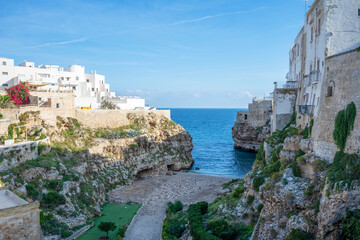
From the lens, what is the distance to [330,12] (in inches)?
821

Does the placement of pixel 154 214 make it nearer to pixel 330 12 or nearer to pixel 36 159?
pixel 36 159

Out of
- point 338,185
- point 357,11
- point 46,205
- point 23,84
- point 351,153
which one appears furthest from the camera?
point 23,84

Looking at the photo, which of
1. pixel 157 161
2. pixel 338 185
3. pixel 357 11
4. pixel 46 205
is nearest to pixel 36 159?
pixel 46 205

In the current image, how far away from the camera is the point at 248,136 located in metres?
61.6

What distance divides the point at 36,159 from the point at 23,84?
654 inches

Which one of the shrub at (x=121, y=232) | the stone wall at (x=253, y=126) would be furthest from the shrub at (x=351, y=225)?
the stone wall at (x=253, y=126)

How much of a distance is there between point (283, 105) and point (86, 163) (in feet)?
76.6

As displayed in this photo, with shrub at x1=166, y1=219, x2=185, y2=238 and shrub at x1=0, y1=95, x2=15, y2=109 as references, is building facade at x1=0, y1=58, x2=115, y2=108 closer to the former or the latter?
shrub at x1=0, y1=95, x2=15, y2=109

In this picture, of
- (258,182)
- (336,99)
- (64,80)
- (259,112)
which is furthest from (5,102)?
(259,112)

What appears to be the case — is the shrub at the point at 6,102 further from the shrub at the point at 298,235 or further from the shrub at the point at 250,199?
the shrub at the point at 298,235

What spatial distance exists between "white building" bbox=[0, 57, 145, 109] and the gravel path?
60.9ft

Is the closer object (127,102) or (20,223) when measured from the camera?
(20,223)

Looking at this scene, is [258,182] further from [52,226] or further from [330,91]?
[52,226]

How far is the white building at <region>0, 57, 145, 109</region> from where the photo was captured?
45.8 meters
